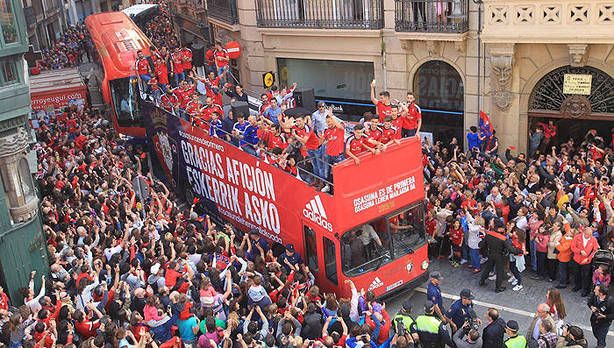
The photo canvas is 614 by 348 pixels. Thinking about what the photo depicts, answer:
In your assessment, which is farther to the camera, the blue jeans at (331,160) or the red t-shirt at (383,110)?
the red t-shirt at (383,110)

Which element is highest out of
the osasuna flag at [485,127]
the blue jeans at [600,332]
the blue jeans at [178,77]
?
the blue jeans at [178,77]

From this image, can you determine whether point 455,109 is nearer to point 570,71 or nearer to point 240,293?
point 570,71

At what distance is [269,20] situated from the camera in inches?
850

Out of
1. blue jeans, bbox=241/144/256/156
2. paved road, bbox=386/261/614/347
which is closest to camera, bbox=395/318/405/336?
paved road, bbox=386/261/614/347

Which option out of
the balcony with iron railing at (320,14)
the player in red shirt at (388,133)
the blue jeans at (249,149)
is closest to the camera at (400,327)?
the player in red shirt at (388,133)

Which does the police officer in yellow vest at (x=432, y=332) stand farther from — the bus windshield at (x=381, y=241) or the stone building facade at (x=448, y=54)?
the stone building facade at (x=448, y=54)

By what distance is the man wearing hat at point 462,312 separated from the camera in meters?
A: 10.2

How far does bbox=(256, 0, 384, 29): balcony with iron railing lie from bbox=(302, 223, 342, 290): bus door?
359 inches

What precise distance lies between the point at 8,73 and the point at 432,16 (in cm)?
1137

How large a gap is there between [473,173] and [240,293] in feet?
22.0

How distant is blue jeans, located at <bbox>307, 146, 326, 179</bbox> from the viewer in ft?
41.0

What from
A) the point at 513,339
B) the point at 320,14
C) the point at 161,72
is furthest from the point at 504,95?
the point at 513,339

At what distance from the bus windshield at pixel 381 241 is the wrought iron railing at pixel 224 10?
12.8m

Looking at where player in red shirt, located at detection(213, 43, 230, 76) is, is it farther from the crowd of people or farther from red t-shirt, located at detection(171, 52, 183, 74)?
the crowd of people
